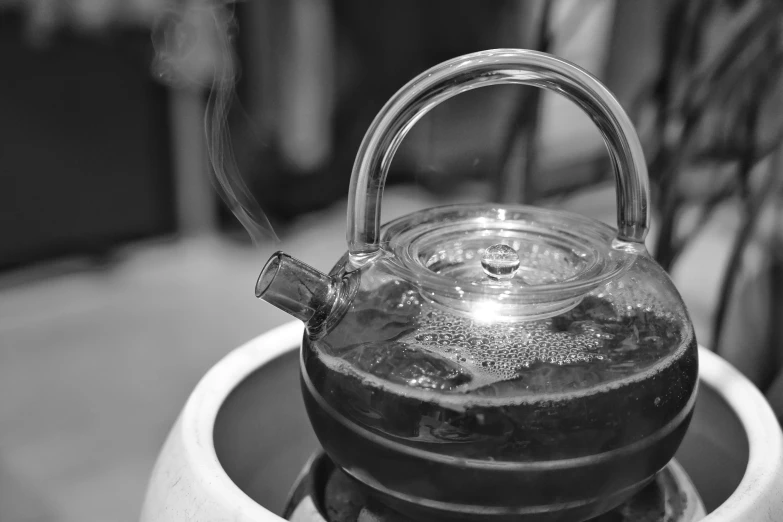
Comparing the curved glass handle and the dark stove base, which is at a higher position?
the curved glass handle

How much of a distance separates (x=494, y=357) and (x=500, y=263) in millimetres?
87

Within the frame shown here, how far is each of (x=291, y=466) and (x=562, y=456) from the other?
269 millimetres

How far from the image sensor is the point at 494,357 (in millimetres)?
442

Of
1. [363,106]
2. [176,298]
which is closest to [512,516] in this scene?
[176,298]

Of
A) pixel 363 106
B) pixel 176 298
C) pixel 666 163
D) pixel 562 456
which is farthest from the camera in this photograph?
pixel 363 106

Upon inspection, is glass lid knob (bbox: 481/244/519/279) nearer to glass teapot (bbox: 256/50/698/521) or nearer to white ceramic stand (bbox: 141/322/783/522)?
glass teapot (bbox: 256/50/698/521)

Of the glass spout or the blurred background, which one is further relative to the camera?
the blurred background

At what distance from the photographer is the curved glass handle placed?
0.47m

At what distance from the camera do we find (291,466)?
62 centimetres

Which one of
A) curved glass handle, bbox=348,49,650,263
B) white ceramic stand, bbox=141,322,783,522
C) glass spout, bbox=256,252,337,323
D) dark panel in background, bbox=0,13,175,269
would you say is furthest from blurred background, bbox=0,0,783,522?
glass spout, bbox=256,252,337,323

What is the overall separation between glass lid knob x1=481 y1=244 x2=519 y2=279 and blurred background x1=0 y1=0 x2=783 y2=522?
Answer: 32 centimetres

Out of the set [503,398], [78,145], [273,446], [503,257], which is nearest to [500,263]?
[503,257]

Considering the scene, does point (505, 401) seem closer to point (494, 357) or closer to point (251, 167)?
point (494, 357)

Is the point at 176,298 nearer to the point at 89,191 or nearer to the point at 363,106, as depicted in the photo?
the point at 89,191
